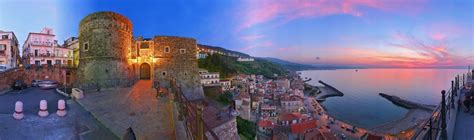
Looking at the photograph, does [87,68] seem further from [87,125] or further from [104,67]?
[87,125]

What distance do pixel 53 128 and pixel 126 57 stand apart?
5.02 m

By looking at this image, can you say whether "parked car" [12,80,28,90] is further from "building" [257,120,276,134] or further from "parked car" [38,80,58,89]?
"building" [257,120,276,134]

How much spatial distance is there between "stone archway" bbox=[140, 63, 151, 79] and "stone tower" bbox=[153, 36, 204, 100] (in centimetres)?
52

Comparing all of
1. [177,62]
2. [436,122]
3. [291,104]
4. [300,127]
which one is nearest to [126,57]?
[177,62]

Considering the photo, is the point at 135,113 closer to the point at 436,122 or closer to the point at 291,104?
the point at 436,122

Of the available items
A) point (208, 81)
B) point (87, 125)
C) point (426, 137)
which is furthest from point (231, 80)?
point (426, 137)

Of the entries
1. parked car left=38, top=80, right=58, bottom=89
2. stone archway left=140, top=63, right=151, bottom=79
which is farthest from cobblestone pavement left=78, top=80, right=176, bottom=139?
stone archway left=140, top=63, right=151, bottom=79

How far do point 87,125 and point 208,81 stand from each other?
45.3 ft

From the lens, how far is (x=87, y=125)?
157 inches

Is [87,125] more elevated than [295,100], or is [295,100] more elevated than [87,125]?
[87,125]

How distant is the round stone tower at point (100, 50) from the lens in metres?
7.39

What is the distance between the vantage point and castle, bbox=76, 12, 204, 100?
24.5 ft

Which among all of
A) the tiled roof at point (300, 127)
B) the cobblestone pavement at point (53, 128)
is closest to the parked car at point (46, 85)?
the cobblestone pavement at point (53, 128)

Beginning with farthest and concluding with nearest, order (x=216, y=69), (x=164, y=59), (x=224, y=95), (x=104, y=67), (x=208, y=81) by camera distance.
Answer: (x=216, y=69)
(x=208, y=81)
(x=224, y=95)
(x=164, y=59)
(x=104, y=67)
